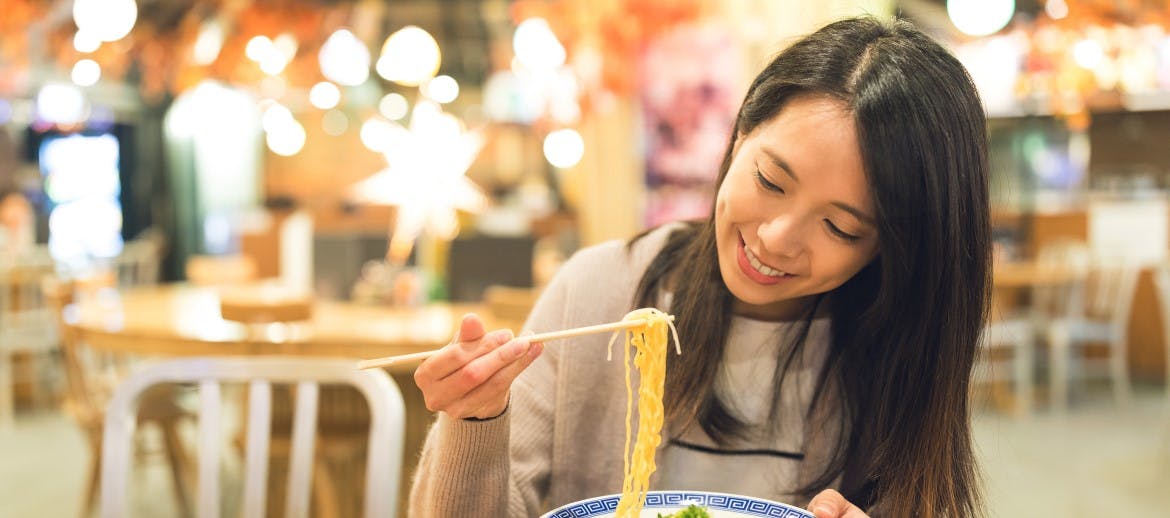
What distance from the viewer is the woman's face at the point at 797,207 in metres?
1.07

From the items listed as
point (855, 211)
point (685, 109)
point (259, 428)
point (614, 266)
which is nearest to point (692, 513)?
point (855, 211)

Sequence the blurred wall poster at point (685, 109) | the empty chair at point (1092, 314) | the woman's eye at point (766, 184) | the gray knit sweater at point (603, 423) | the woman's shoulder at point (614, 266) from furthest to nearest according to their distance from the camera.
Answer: the empty chair at point (1092, 314), the blurred wall poster at point (685, 109), the woman's shoulder at point (614, 266), the gray knit sweater at point (603, 423), the woman's eye at point (766, 184)

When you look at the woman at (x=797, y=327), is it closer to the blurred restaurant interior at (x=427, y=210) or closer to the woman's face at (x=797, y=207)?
the woman's face at (x=797, y=207)

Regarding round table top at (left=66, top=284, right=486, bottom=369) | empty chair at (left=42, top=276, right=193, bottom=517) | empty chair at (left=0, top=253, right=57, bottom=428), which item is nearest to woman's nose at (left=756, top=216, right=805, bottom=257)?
round table top at (left=66, top=284, right=486, bottom=369)

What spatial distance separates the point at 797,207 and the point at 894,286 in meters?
0.19

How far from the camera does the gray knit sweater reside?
1.35 meters

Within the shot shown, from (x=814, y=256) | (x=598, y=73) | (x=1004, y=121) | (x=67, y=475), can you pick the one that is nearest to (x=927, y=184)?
(x=814, y=256)

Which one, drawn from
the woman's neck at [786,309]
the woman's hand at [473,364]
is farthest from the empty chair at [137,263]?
the woman's hand at [473,364]

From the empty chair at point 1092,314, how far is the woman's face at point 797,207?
19.2 ft

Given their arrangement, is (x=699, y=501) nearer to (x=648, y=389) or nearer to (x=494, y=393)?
(x=648, y=389)

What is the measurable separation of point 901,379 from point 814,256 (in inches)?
10.5

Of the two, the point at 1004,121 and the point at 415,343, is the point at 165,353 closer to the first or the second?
the point at 415,343

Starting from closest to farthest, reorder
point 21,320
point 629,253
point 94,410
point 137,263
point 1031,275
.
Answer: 1. point 629,253
2. point 94,410
3. point 1031,275
4. point 21,320
5. point 137,263

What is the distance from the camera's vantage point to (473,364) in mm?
985
